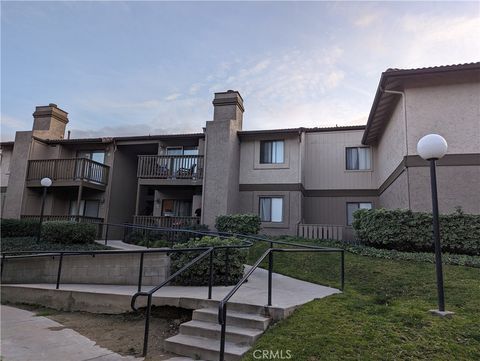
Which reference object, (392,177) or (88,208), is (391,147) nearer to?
(392,177)

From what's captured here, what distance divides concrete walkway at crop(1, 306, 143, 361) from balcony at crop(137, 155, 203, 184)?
11624 millimetres

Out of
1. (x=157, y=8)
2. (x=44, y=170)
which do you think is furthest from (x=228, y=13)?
(x=44, y=170)

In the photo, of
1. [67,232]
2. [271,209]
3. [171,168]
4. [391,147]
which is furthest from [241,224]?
[391,147]

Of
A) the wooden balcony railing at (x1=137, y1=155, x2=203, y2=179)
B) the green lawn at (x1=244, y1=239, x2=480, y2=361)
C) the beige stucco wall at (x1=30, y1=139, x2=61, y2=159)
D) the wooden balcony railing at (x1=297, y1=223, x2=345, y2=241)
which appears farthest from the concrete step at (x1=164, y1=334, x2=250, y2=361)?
the beige stucco wall at (x1=30, y1=139, x2=61, y2=159)

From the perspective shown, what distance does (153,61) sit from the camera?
46.4 ft

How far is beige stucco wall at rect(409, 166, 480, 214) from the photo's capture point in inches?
474

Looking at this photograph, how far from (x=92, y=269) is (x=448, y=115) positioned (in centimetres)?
1243

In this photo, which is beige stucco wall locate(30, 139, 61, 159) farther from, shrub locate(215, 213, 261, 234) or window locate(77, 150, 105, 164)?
shrub locate(215, 213, 261, 234)

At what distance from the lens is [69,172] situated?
755 inches

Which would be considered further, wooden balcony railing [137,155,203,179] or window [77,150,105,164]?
window [77,150,105,164]

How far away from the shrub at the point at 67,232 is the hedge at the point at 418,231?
10158mm

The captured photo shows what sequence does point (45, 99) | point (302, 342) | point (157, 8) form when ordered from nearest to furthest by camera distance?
point (302, 342)
point (157, 8)
point (45, 99)

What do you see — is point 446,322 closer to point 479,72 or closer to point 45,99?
point 479,72

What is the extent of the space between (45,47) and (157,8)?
14.1 ft
